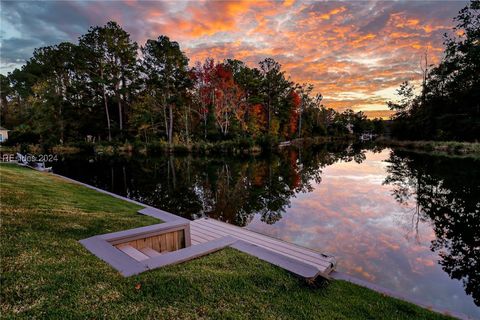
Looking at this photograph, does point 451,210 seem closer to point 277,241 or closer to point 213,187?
point 277,241

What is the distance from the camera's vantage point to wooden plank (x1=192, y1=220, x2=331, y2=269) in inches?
169

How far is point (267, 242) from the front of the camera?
524 centimetres

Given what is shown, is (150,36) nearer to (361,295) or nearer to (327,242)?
(327,242)

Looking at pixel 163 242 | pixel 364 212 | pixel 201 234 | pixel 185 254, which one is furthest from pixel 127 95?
pixel 185 254

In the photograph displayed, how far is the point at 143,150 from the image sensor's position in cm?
2817

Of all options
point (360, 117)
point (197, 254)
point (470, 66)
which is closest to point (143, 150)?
point (197, 254)

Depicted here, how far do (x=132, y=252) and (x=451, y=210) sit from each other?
366 inches

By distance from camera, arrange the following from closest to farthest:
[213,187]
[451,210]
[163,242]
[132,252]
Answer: [132,252] < [163,242] < [451,210] < [213,187]

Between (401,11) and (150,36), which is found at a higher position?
(150,36)

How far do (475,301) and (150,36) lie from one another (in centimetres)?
3217

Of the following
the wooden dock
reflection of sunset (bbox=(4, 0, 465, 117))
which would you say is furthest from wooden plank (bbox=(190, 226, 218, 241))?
reflection of sunset (bbox=(4, 0, 465, 117))

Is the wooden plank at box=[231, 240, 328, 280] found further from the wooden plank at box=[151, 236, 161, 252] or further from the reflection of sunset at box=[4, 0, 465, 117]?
the reflection of sunset at box=[4, 0, 465, 117]

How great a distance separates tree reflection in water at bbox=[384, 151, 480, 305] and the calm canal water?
2 cm

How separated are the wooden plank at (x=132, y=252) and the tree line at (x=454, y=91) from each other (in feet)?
118
